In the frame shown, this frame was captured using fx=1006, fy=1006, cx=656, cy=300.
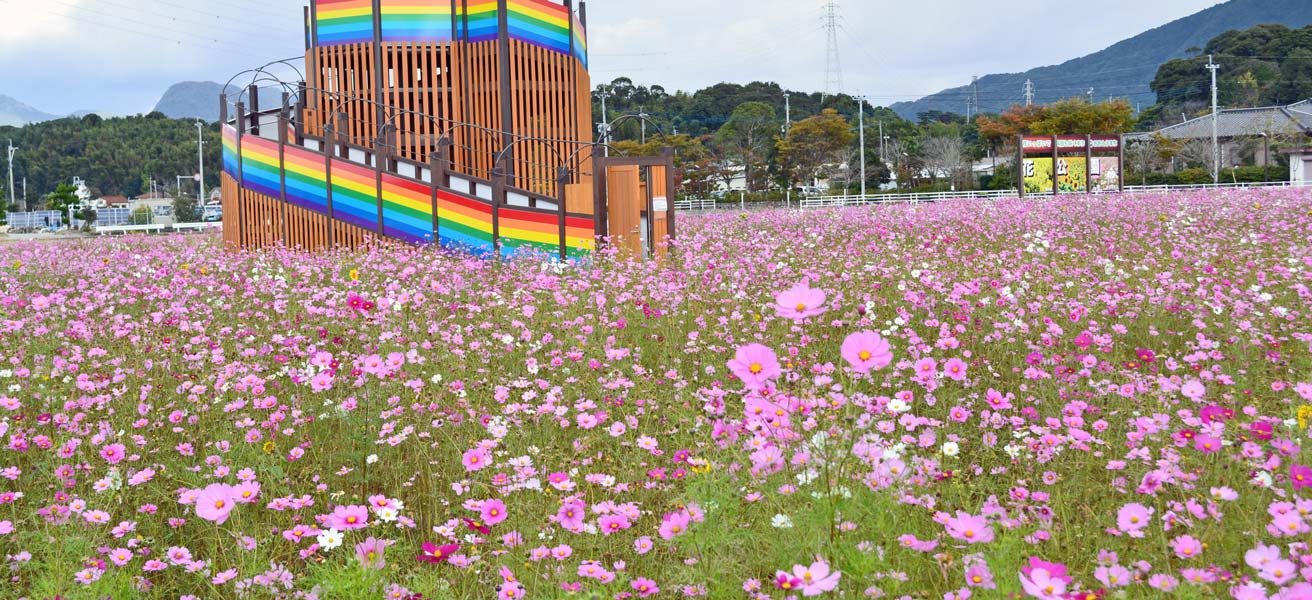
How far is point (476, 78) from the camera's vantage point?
43.9ft

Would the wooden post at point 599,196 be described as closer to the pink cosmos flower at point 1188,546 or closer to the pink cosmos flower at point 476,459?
the pink cosmos flower at point 476,459

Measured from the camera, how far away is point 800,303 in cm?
216

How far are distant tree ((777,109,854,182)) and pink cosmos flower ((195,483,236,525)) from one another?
167 ft

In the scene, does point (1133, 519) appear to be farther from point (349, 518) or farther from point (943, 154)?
point (943, 154)

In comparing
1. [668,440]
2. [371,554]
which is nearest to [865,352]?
[371,554]

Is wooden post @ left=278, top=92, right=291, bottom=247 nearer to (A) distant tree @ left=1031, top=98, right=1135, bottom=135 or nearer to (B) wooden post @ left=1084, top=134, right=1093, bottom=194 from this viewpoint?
(B) wooden post @ left=1084, top=134, right=1093, bottom=194

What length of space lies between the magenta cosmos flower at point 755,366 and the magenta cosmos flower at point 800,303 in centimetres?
10

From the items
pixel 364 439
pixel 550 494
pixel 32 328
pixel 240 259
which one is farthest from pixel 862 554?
pixel 240 259

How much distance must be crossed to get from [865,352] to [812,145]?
2042 inches

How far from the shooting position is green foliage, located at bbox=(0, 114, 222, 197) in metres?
87.7

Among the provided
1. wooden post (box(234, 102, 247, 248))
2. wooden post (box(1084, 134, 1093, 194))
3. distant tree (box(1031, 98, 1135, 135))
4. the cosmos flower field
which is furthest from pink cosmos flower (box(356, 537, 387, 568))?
distant tree (box(1031, 98, 1135, 135))

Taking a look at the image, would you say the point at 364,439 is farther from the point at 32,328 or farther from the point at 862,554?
the point at 32,328

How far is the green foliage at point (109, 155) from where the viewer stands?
3452 inches

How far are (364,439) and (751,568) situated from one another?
1715 millimetres
